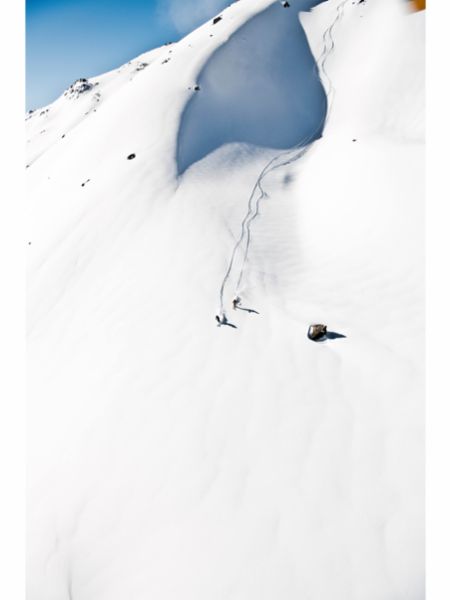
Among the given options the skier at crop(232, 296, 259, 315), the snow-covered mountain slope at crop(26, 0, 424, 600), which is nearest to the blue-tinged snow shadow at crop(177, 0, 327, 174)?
the snow-covered mountain slope at crop(26, 0, 424, 600)

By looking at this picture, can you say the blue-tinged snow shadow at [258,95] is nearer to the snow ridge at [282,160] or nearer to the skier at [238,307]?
the snow ridge at [282,160]

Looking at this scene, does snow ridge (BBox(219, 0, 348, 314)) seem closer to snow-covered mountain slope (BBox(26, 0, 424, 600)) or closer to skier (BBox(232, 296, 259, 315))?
snow-covered mountain slope (BBox(26, 0, 424, 600))

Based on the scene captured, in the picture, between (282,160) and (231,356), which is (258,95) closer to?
(282,160)

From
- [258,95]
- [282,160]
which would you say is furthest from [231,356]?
[258,95]

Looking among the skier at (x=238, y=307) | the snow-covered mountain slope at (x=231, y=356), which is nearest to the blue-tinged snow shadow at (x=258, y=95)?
the snow-covered mountain slope at (x=231, y=356)

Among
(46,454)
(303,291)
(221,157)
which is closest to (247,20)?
(221,157)
